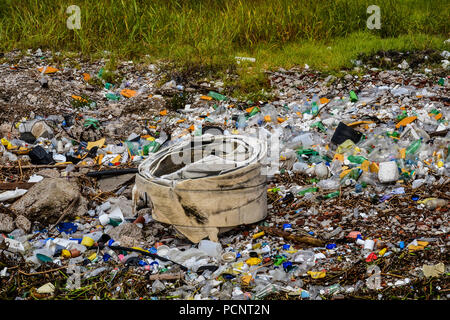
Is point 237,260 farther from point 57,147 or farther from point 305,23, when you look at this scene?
point 305,23

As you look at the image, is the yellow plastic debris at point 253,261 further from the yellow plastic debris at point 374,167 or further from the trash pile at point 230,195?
the yellow plastic debris at point 374,167

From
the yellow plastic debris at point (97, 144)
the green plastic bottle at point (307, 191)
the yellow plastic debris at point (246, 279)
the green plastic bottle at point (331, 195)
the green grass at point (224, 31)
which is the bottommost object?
the yellow plastic debris at point (97, 144)

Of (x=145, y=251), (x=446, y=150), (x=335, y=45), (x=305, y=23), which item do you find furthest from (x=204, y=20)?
(x=145, y=251)

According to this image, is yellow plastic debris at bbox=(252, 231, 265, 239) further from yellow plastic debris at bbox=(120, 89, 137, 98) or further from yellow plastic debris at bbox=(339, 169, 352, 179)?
yellow plastic debris at bbox=(120, 89, 137, 98)

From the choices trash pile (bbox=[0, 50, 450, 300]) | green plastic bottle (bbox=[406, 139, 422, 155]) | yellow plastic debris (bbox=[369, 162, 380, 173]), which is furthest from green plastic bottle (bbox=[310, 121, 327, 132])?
yellow plastic debris (bbox=[369, 162, 380, 173])

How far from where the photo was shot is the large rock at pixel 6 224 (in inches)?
134

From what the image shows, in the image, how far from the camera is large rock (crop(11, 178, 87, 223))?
347cm

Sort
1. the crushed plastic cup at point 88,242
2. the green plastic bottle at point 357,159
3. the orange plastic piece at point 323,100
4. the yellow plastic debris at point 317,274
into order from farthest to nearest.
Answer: the orange plastic piece at point 323,100 → the green plastic bottle at point 357,159 → the crushed plastic cup at point 88,242 → the yellow plastic debris at point 317,274

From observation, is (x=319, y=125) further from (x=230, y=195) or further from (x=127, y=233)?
(x=127, y=233)

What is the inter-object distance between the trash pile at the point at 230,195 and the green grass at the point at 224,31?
754mm

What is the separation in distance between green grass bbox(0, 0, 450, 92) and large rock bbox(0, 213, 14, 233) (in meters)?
3.14

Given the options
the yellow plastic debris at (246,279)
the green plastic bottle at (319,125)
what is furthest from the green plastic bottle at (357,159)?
the yellow plastic debris at (246,279)

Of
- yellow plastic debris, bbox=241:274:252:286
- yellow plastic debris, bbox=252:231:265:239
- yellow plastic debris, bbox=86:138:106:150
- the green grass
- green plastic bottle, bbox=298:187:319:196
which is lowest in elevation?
yellow plastic debris, bbox=86:138:106:150

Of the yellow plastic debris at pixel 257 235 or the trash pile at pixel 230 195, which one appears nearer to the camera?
the trash pile at pixel 230 195
